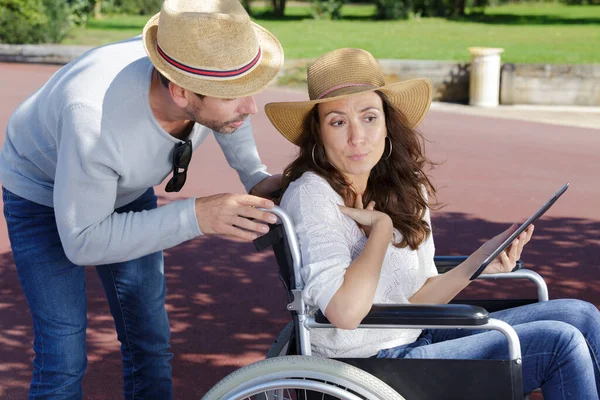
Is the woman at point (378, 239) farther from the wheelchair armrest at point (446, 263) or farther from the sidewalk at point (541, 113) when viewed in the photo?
the sidewalk at point (541, 113)

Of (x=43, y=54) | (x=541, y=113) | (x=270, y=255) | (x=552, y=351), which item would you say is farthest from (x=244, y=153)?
(x=43, y=54)

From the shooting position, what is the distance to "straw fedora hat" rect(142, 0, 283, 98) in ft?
8.20

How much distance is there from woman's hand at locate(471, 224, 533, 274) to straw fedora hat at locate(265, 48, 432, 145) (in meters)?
0.54

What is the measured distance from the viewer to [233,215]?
2496 mm

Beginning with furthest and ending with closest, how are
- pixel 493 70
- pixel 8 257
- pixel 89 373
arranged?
pixel 493 70
pixel 8 257
pixel 89 373

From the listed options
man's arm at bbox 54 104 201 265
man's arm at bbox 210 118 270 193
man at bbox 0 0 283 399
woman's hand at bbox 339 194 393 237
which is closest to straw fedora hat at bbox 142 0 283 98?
man at bbox 0 0 283 399

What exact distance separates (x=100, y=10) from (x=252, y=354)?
1272 inches

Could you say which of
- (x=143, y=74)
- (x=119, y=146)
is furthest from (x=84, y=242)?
(x=143, y=74)

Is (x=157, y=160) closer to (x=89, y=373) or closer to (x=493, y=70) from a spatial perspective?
(x=89, y=373)

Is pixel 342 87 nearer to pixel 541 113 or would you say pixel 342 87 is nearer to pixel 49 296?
pixel 49 296

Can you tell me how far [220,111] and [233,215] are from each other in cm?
31

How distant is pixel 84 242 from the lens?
252 cm

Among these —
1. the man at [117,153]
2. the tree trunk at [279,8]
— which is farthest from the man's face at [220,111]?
the tree trunk at [279,8]

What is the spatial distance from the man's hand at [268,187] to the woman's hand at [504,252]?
72 centimetres
